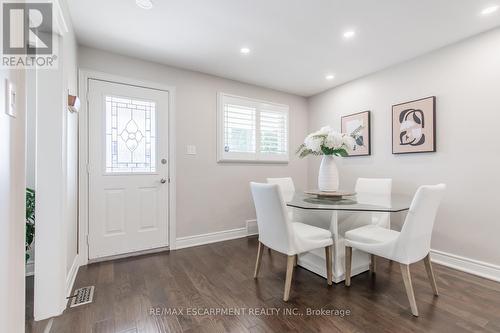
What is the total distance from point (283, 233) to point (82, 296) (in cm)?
173

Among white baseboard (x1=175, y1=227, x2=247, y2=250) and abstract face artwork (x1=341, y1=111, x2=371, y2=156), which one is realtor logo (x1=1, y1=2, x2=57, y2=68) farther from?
abstract face artwork (x1=341, y1=111, x2=371, y2=156)

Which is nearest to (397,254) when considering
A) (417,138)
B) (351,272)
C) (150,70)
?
(351,272)

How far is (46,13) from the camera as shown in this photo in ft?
5.16

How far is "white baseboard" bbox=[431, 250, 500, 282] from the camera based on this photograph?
2.20 m

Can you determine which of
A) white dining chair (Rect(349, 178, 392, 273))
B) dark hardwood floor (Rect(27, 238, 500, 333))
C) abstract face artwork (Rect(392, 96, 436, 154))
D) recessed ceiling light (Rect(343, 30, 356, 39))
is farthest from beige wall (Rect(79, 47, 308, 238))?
abstract face artwork (Rect(392, 96, 436, 154))

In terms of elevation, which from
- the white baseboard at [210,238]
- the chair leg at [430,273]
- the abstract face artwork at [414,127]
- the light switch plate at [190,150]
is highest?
the abstract face artwork at [414,127]

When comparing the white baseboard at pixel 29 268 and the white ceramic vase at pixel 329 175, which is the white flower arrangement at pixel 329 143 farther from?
the white baseboard at pixel 29 268

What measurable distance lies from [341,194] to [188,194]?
6.39ft

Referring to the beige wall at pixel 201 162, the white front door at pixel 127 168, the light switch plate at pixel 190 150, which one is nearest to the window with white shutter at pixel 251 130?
the beige wall at pixel 201 162

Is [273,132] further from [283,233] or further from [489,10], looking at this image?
[489,10]

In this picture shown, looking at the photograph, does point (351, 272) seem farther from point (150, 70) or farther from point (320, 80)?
point (150, 70)

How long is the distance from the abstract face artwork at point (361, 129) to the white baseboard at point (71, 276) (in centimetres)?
344

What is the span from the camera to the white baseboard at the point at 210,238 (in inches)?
120

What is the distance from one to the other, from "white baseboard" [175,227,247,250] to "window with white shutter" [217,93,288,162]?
1069mm
